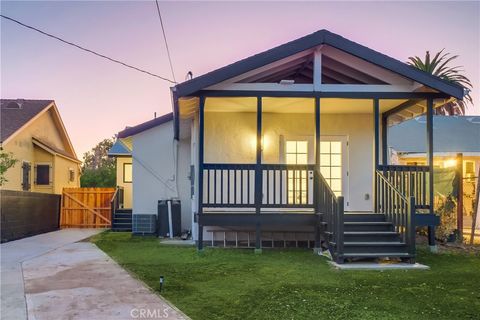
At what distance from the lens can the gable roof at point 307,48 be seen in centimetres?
956

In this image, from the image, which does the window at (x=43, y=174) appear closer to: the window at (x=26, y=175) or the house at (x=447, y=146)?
the window at (x=26, y=175)

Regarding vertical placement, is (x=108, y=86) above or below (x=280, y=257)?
above

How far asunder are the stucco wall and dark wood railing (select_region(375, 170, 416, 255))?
6.87 m

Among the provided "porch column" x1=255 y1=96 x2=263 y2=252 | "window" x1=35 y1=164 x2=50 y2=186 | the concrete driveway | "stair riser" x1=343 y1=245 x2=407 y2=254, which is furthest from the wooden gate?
"stair riser" x1=343 y1=245 x2=407 y2=254

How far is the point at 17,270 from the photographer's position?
26.7ft

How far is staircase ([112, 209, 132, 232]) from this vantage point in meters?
17.1

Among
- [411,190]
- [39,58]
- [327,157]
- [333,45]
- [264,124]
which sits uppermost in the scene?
[39,58]

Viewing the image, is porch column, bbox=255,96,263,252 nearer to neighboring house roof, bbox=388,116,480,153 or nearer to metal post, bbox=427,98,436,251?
metal post, bbox=427,98,436,251

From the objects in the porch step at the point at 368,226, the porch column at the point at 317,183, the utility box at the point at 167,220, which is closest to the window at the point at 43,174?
the utility box at the point at 167,220

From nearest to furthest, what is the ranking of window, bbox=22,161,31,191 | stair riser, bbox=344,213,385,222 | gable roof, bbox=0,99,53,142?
1. stair riser, bbox=344,213,385,222
2. gable roof, bbox=0,99,53,142
3. window, bbox=22,161,31,191

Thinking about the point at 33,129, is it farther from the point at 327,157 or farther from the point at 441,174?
the point at 441,174

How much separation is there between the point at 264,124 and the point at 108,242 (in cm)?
518

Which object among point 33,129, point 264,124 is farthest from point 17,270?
point 33,129

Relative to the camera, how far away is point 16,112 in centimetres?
2109
